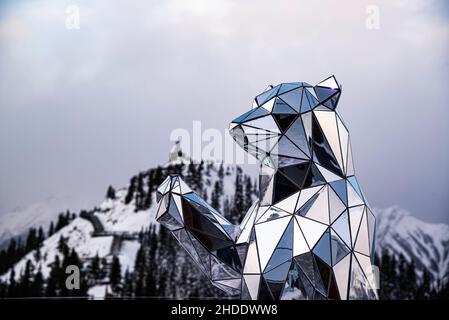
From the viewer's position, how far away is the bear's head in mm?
5047

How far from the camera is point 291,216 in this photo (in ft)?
16.1

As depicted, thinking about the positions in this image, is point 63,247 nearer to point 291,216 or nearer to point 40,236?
point 40,236

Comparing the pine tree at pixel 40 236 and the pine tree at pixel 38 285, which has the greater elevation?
the pine tree at pixel 40 236

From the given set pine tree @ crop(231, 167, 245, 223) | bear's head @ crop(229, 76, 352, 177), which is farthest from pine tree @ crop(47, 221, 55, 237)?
bear's head @ crop(229, 76, 352, 177)

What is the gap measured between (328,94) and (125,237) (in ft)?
43.4

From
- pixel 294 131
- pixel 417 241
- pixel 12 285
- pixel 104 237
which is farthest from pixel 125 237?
pixel 294 131

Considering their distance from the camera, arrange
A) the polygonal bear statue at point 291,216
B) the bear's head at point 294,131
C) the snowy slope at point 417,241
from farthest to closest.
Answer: the snowy slope at point 417,241, the bear's head at point 294,131, the polygonal bear statue at point 291,216

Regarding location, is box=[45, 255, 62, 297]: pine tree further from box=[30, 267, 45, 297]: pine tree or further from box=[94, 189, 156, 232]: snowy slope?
box=[94, 189, 156, 232]: snowy slope

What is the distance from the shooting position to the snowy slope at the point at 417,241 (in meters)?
13.0

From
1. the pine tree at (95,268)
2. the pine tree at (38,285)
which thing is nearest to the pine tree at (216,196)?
the pine tree at (95,268)

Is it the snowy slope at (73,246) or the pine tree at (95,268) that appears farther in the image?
the pine tree at (95,268)

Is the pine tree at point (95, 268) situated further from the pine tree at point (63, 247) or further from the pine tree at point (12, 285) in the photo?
the pine tree at point (12, 285)
